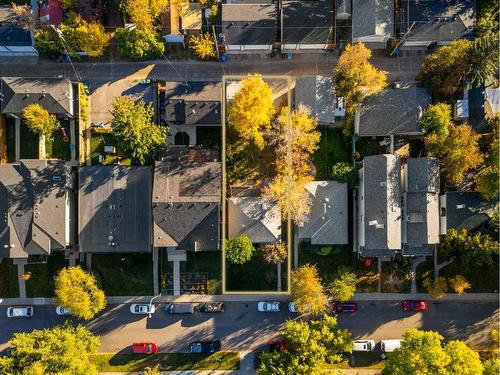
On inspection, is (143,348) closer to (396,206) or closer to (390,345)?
(390,345)

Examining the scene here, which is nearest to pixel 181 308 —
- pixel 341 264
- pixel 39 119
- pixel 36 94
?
pixel 341 264

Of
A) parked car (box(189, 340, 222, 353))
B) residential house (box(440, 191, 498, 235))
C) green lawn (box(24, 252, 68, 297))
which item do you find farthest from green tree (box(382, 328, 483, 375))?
green lawn (box(24, 252, 68, 297))

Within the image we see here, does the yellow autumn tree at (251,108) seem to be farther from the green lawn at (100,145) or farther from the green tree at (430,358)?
the green tree at (430,358)

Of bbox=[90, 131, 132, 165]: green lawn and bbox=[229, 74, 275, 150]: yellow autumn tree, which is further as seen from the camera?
bbox=[90, 131, 132, 165]: green lawn

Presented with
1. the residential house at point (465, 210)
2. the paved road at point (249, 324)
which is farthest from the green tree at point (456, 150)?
the paved road at point (249, 324)

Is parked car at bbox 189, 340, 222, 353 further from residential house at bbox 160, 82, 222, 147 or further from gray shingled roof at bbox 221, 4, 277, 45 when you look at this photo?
gray shingled roof at bbox 221, 4, 277, 45
